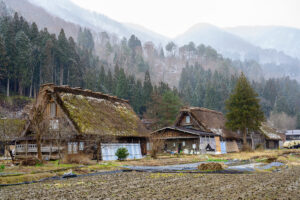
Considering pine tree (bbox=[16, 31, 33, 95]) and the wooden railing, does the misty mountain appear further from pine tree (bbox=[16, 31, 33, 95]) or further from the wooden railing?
the wooden railing

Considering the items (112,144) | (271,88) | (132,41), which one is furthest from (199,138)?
(132,41)

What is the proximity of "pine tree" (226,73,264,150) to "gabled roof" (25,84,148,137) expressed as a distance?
51.3 ft

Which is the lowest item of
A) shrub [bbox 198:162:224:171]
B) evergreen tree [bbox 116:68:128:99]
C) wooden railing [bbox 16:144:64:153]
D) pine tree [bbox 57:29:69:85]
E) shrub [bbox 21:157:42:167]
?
shrub [bbox 198:162:224:171]

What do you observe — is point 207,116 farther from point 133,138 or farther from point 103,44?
point 103,44

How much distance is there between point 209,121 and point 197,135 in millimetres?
5986

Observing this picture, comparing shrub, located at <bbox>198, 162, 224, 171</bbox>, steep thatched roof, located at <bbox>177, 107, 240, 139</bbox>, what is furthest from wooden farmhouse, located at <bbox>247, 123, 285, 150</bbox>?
shrub, located at <bbox>198, 162, 224, 171</bbox>

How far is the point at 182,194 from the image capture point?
28.6 ft

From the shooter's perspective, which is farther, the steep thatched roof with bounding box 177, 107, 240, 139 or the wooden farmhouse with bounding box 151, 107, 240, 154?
the steep thatched roof with bounding box 177, 107, 240, 139

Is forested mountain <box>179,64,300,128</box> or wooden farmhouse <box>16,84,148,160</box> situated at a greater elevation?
forested mountain <box>179,64,300,128</box>

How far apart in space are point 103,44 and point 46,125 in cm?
13949

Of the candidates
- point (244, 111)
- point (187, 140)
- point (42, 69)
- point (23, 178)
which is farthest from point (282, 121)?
point (23, 178)

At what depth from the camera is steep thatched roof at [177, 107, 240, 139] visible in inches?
1475

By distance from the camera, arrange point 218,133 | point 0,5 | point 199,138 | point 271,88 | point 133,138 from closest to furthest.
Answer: point 133,138
point 199,138
point 218,133
point 0,5
point 271,88

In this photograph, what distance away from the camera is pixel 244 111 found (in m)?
39.8
